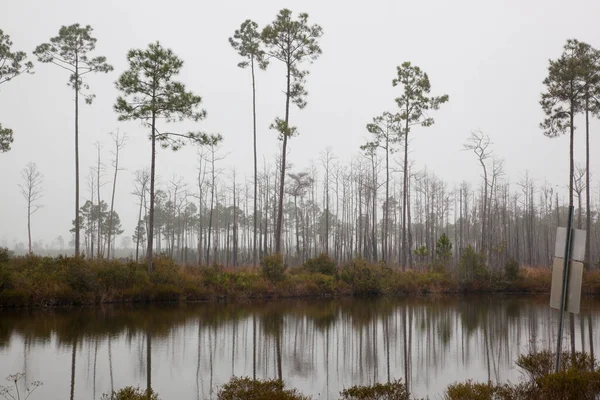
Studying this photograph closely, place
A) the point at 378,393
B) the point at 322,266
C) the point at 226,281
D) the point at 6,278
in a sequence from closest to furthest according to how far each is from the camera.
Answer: the point at 378,393 → the point at 6,278 → the point at 226,281 → the point at 322,266

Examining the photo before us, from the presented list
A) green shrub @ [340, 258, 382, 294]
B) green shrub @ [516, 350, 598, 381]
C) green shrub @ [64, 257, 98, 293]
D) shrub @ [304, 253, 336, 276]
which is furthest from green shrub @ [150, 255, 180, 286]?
green shrub @ [516, 350, 598, 381]

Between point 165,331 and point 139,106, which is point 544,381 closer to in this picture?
point 165,331

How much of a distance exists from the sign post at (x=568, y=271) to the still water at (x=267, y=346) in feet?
7.73

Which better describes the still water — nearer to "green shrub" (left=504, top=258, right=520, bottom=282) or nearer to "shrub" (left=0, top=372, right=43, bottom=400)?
"shrub" (left=0, top=372, right=43, bottom=400)

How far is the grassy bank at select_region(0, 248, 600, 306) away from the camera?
1962 cm

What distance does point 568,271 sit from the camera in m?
6.22

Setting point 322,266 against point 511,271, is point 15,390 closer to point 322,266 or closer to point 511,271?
point 322,266

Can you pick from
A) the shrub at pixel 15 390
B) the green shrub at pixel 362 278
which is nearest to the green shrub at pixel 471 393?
the shrub at pixel 15 390

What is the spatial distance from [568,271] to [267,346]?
738cm

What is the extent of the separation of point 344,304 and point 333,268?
542 centimetres

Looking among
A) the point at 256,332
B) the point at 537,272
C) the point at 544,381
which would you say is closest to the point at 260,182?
the point at 537,272

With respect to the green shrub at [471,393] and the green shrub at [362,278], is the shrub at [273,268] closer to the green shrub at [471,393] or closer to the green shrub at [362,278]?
the green shrub at [362,278]

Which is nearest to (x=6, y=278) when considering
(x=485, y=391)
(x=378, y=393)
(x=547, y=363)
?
(x=378, y=393)

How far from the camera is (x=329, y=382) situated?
27.2 feet
